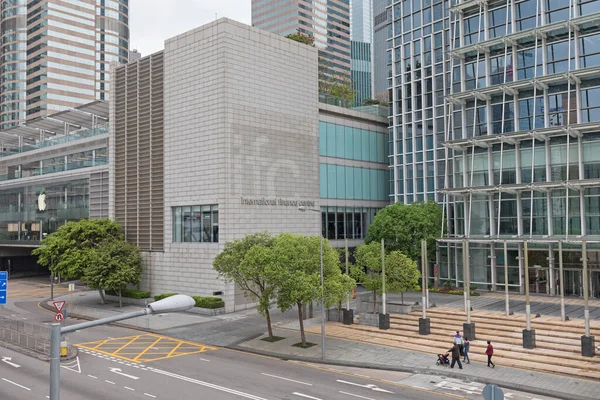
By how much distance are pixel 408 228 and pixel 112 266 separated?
2924cm

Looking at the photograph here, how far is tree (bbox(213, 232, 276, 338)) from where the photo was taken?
114ft

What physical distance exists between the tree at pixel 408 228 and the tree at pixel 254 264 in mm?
20146

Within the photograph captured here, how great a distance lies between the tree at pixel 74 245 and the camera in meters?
53.8

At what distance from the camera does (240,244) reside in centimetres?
3803

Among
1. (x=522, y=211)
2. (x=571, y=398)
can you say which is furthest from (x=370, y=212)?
(x=571, y=398)

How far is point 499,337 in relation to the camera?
35.5m

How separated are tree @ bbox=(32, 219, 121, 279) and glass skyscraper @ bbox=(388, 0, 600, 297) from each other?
3522 cm

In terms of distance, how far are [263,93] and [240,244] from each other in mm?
20593

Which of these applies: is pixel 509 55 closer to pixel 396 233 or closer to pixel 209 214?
pixel 396 233

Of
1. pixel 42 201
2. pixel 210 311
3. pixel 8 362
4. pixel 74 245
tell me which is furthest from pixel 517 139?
pixel 42 201

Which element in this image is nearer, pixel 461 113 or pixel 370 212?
pixel 461 113

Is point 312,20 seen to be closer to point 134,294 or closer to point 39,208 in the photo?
point 39,208

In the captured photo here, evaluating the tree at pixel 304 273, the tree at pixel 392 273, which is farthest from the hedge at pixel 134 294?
the tree at pixel 304 273

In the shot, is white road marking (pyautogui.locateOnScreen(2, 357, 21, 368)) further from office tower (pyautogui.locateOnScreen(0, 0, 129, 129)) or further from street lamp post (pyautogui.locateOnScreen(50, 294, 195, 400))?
office tower (pyautogui.locateOnScreen(0, 0, 129, 129))
